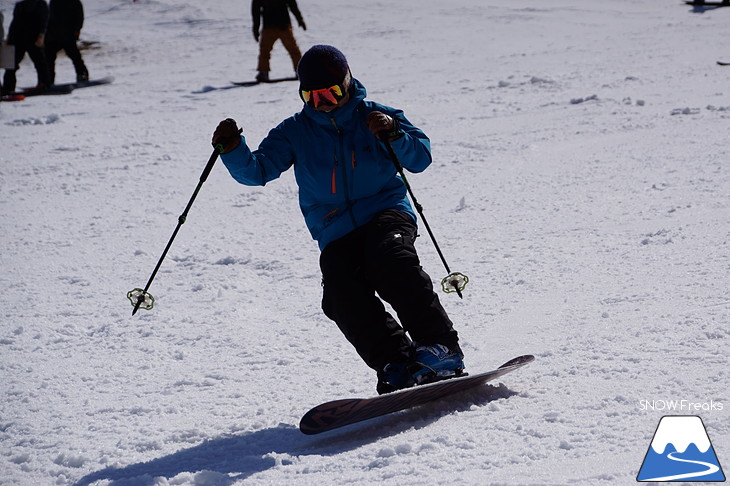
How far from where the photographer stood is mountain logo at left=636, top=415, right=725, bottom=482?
8.14 ft

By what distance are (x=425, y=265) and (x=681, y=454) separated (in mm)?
3020

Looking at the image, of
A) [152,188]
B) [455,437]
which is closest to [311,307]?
[455,437]

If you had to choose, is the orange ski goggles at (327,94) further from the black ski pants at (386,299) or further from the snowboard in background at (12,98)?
the snowboard in background at (12,98)

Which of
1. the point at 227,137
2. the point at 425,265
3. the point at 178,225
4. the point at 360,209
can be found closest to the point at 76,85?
the point at 425,265

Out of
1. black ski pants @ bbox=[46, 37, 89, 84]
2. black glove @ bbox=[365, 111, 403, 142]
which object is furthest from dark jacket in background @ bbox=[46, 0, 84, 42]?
black glove @ bbox=[365, 111, 403, 142]

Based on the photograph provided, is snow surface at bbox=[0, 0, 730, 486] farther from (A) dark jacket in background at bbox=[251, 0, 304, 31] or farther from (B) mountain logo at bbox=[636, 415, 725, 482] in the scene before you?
(A) dark jacket in background at bbox=[251, 0, 304, 31]

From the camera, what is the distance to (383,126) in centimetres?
330

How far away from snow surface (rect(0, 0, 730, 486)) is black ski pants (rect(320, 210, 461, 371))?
0.28 m

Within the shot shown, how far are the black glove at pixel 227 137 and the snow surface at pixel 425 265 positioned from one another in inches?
43.9

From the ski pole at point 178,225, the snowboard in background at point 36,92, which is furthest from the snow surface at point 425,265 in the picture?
the ski pole at point 178,225

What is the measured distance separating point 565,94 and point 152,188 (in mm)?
5001

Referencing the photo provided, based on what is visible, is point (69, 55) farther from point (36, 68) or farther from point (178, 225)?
point (178, 225)

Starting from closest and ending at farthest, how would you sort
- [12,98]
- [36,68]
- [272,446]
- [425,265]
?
1. [272,446]
2. [425,265]
3. [12,98]
4. [36,68]

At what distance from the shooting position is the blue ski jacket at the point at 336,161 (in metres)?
3.47
